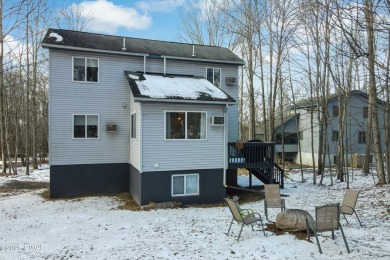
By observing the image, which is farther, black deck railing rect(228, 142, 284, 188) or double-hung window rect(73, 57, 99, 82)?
black deck railing rect(228, 142, 284, 188)

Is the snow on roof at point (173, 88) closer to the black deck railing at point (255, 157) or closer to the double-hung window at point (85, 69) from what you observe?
the double-hung window at point (85, 69)

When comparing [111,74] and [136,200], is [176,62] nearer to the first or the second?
[111,74]

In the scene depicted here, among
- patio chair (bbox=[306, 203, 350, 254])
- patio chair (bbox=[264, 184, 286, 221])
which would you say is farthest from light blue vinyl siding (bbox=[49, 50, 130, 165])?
patio chair (bbox=[306, 203, 350, 254])

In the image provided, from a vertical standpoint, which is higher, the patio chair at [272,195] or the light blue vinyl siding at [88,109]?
the light blue vinyl siding at [88,109]

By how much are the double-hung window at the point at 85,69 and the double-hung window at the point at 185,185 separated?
5445 mm

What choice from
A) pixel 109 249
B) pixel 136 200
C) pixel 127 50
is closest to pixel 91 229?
pixel 109 249

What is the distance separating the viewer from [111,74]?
12070 mm

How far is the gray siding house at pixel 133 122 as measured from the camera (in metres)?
10.2

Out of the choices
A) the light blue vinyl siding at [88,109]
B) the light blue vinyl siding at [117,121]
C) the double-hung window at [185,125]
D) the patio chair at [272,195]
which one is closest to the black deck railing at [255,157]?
the light blue vinyl siding at [117,121]

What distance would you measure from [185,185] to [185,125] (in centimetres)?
226

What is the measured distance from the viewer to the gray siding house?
33.6 feet

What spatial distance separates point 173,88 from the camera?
11.1m

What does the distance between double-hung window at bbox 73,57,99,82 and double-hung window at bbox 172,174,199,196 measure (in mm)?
5445

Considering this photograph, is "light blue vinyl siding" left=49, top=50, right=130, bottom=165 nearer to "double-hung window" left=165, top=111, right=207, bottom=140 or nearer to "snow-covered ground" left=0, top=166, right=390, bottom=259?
"snow-covered ground" left=0, top=166, right=390, bottom=259
